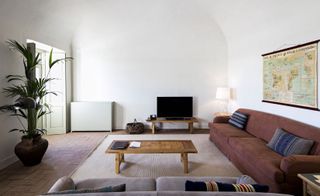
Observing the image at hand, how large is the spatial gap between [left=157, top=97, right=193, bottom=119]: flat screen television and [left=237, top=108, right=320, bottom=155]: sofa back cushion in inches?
66.1

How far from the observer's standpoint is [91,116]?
5.96m

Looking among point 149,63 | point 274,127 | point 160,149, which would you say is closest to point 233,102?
point 274,127

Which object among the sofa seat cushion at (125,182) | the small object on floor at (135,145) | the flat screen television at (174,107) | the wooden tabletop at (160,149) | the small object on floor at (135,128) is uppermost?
the flat screen television at (174,107)

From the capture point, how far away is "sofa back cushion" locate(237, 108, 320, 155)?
2.60 metres

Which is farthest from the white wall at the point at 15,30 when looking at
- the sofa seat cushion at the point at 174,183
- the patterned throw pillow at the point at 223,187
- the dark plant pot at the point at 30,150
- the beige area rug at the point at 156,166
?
the patterned throw pillow at the point at 223,187

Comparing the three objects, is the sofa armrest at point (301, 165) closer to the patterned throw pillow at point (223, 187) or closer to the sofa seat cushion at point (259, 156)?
the sofa seat cushion at point (259, 156)

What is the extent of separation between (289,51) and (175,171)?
2603 mm

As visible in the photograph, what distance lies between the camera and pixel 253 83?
4723 millimetres

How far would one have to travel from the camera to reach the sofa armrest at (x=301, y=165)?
2141mm

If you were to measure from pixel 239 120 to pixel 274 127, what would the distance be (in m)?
1.06

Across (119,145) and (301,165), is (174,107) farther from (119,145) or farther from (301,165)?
(301,165)

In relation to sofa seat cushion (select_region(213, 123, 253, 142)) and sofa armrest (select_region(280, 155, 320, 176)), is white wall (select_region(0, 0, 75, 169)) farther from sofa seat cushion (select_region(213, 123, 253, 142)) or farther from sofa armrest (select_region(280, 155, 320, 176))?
sofa armrest (select_region(280, 155, 320, 176))

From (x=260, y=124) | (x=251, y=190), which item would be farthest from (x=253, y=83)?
(x=251, y=190)

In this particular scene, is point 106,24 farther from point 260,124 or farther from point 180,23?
point 260,124
